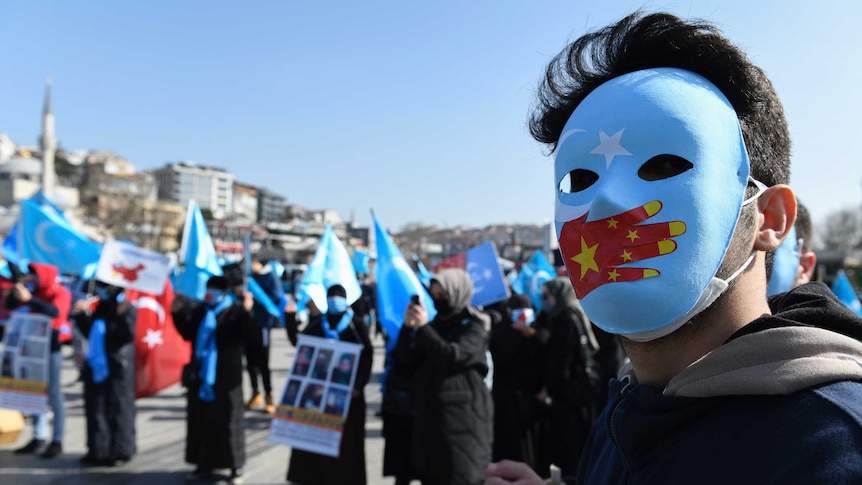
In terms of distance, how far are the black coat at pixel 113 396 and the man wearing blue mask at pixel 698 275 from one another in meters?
5.98

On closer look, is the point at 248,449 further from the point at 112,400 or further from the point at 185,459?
the point at 112,400

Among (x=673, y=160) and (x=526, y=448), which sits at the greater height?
(x=673, y=160)

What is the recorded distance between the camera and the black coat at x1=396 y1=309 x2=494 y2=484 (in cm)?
411

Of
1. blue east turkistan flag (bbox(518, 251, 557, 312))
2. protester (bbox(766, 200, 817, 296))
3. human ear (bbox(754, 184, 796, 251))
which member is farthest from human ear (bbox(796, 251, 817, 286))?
blue east turkistan flag (bbox(518, 251, 557, 312))

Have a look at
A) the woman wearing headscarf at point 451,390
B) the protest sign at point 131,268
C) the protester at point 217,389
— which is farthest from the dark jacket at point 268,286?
the woman wearing headscarf at point 451,390

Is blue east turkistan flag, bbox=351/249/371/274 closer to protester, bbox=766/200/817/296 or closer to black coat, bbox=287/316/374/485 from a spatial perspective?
black coat, bbox=287/316/374/485

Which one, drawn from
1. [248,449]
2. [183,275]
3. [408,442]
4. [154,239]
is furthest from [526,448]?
[154,239]

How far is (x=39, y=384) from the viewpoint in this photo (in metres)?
6.09

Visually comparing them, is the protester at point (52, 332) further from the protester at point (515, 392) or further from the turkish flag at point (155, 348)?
the protester at point (515, 392)

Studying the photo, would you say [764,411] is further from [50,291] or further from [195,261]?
[50,291]

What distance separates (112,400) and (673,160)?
6.41 meters

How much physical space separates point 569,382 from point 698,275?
4103 mm

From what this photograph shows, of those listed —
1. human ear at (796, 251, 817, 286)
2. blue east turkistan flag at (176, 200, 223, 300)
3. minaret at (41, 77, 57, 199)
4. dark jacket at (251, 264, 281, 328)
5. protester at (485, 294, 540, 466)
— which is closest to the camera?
human ear at (796, 251, 817, 286)

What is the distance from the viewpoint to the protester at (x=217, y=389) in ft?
17.6
